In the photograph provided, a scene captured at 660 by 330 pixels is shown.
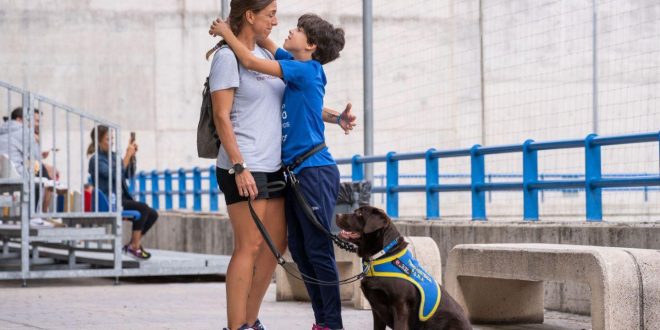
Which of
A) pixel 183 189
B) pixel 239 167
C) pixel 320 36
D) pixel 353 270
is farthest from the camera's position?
pixel 183 189

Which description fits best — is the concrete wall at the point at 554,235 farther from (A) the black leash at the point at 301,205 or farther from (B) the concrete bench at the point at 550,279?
(A) the black leash at the point at 301,205

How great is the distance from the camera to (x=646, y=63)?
37.6 feet

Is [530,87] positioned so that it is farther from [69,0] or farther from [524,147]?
[69,0]

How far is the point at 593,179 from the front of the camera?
986cm

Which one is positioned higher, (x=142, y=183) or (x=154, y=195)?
(x=142, y=183)

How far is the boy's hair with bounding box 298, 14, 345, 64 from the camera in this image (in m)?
6.82

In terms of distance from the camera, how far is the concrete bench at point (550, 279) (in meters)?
7.26

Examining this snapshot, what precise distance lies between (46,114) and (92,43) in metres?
2.71

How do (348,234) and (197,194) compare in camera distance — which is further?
(197,194)

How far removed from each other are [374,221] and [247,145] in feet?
2.48

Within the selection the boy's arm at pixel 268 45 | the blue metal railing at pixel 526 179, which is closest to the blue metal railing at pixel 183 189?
the blue metal railing at pixel 526 179

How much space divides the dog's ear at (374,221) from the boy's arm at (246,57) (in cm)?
85

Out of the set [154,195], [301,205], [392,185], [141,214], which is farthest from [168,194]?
[301,205]

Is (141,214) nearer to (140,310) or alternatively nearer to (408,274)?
(140,310)
